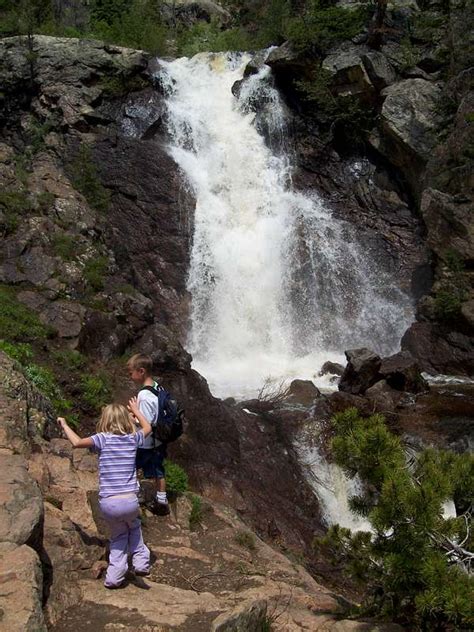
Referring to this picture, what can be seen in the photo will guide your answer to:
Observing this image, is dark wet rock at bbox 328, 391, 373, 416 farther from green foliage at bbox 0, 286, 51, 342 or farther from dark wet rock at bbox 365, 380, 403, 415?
green foliage at bbox 0, 286, 51, 342

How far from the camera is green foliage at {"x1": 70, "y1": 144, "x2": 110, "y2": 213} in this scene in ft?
64.2

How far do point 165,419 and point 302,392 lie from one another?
841 centimetres

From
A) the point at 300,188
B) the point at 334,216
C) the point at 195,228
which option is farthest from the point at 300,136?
the point at 195,228

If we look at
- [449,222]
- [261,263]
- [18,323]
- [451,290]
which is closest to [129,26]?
[261,263]

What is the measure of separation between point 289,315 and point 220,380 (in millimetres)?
4270

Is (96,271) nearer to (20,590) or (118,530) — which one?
(118,530)

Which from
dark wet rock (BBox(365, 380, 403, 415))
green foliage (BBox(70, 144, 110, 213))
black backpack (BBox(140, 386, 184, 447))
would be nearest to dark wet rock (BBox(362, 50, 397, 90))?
green foliage (BBox(70, 144, 110, 213))

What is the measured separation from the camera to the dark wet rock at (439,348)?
16922 millimetres

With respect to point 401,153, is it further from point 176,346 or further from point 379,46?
point 176,346

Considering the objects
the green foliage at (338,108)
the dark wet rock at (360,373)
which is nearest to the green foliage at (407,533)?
the dark wet rock at (360,373)

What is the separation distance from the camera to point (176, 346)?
13930 mm

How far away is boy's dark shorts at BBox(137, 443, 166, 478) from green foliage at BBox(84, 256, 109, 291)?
351 inches

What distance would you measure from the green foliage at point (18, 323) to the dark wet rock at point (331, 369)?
308 inches

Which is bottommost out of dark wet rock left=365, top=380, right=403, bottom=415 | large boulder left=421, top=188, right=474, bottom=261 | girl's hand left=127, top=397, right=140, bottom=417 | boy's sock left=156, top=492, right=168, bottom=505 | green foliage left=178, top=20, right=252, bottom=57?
dark wet rock left=365, top=380, right=403, bottom=415
